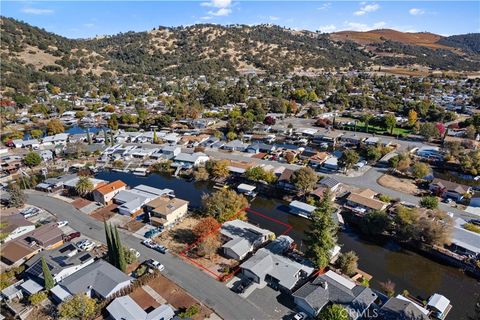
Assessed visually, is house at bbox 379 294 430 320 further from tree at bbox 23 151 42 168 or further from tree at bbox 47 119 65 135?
tree at bbox 47 119 65 135

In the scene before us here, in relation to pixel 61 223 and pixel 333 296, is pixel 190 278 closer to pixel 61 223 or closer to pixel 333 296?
pixel 333 296

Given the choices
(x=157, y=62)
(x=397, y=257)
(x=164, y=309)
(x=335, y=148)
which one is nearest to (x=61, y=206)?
(x=164, y=309)

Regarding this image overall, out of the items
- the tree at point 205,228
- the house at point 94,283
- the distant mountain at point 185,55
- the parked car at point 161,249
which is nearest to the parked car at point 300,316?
the tree at point 205,228

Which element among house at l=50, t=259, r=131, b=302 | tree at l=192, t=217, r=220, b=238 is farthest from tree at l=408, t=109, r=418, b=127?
house at l=50, t=259, r=131, b=302

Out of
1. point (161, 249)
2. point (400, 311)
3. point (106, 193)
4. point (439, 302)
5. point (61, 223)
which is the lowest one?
point (439, 302)

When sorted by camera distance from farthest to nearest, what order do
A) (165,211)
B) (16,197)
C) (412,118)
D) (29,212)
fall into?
(412,118) → (16,197) → (29,212) → (165,211)

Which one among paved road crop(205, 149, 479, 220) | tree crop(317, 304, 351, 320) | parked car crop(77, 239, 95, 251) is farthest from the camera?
paved road crop(205, 149, 479, 220)

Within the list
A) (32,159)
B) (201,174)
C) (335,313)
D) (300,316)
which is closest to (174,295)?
(300,316)
